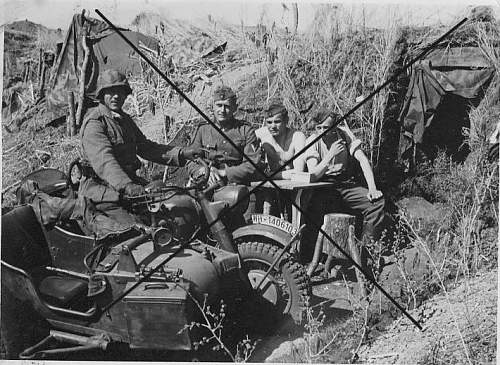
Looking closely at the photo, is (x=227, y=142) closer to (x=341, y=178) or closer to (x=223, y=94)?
(x=223, y=94)

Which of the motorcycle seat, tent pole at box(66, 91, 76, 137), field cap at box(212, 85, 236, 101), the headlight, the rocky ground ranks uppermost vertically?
field cap at box(212, 85, 236, 101)

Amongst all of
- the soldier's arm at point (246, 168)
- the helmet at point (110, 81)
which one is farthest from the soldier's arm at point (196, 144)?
the helmet at point (110, 81)

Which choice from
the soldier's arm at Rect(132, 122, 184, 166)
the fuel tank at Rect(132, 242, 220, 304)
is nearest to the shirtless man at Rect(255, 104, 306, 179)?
the soldier's arm at Rect(132, 122, 184, 166)

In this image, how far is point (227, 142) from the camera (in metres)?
7.93

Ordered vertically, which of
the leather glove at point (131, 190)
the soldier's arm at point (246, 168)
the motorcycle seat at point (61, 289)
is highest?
the soldier's arm at point (246, 168)

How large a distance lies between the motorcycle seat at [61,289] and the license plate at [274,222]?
1738 millimetres

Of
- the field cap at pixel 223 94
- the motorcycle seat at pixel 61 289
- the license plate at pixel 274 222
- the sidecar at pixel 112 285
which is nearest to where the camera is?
the sidecar at pixel 112 285

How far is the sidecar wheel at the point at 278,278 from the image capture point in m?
7.62

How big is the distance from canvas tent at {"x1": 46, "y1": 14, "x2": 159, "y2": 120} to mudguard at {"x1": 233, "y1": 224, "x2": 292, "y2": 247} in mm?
1971

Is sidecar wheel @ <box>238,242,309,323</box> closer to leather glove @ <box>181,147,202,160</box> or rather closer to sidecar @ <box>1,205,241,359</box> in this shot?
sidecar @ <box>1,205,241,359</box>

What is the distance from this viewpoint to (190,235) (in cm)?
768

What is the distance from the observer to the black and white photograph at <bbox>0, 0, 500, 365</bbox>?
7586 mm

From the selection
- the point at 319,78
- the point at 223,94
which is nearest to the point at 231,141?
the point at 223,94

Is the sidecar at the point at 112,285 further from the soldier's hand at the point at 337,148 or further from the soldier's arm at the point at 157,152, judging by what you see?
the soldier's hand at the point at 337,148
